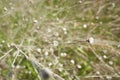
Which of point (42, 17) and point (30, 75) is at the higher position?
point (42, 17)

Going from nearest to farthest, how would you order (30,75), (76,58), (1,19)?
(30,75)
(76,58)
(1,19)

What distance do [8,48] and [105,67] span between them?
584mm

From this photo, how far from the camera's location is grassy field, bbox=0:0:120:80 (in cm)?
173

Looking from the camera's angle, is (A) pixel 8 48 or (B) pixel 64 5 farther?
(B) pixel 64 5

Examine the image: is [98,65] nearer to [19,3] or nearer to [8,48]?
[8,48]

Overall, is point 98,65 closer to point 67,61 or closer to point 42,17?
point 67,61

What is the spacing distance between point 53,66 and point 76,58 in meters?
0.17

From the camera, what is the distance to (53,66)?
1735mm

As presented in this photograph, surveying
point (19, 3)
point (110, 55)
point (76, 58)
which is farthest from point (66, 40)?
point (19, 3)

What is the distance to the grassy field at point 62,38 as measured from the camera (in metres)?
1.73

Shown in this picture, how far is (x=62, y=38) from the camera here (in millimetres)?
1905

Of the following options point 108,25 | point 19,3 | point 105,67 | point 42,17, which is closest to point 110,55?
point 105,67

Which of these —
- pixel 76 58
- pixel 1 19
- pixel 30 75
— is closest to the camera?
pixel 30 75

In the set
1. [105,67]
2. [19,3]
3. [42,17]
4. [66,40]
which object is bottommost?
[105,67]
